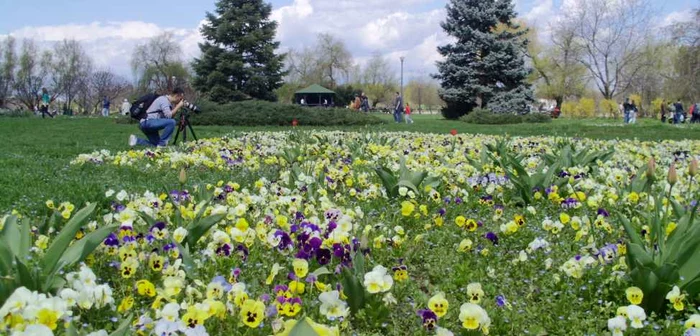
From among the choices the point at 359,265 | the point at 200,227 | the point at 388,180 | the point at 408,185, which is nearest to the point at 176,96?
the point at 388,180

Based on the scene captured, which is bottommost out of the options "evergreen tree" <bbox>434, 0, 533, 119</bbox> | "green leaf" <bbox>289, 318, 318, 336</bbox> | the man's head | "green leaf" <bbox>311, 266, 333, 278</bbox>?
"green leaf" <bbox>311, 266, 333, 278</bbox>

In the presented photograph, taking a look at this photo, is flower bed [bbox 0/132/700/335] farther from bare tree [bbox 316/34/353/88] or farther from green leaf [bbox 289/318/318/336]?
bare tree [bbox 316/34/353/88]

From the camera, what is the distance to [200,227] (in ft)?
10.8

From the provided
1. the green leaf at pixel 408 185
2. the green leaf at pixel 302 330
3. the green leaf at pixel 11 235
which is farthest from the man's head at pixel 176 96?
the green leaf at pixel 302 330

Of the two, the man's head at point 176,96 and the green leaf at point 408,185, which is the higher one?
the man's head at point 176,96

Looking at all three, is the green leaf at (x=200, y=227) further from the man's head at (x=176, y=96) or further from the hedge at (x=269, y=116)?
the hedge at (x=269, y=116)

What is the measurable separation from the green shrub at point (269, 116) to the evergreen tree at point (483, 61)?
9119 mm

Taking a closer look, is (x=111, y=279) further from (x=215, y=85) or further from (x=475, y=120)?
(x=215, y=85)

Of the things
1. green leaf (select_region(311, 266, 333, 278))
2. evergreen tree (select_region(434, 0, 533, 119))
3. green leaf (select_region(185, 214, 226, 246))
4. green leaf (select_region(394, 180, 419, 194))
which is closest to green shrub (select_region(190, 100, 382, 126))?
evergreen tree (select_region(434, 0, 533, 119))

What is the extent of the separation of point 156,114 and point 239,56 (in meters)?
26.2

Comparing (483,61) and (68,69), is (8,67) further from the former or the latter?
(483,61)

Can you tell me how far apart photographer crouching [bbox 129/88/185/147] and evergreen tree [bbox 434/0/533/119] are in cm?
2286

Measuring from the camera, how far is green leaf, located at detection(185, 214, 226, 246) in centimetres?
328

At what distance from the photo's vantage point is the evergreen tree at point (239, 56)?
3566cm
